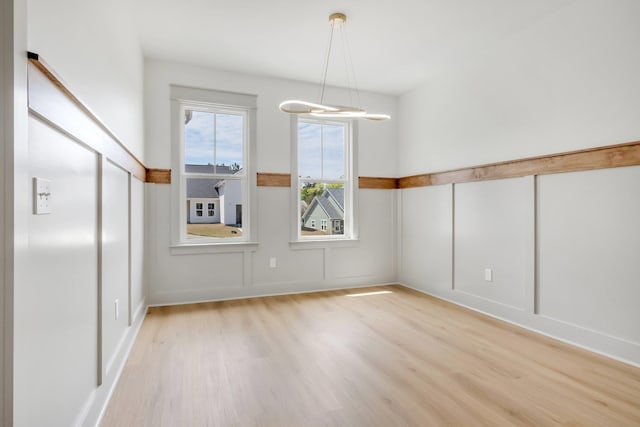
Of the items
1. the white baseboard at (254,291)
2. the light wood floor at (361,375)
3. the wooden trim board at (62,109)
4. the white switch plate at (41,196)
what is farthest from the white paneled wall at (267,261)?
the white switch plate at (41,196)

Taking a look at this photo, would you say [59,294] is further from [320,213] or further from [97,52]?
[320,213]

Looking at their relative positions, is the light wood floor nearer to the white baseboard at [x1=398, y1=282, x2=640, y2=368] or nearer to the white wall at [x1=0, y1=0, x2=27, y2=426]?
the white baseboard at [x1=398, y1=282, x2=640, y2=368]

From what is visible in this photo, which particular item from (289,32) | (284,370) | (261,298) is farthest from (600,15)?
(261,298)

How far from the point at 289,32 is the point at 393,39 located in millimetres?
996

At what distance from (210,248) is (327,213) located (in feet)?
5.21

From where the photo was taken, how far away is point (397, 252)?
4957 mm

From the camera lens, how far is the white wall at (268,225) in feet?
12.5

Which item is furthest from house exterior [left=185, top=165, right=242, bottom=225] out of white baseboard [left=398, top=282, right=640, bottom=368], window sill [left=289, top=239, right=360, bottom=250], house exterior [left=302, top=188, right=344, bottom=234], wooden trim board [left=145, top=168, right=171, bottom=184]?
white baseboard [left=398, top=282, right=640, bottom=368]

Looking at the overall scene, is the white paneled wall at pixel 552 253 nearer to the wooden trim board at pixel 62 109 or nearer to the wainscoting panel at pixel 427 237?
the wainscoting panel at pixel 427 237

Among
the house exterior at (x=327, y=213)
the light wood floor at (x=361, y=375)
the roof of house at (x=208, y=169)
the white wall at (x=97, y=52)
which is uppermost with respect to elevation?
the white wall at (x=97, y=52)

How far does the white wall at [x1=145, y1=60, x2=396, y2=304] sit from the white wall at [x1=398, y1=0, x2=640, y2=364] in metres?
0.81

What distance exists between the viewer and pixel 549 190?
9.62ft

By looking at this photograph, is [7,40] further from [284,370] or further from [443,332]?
[443,332]

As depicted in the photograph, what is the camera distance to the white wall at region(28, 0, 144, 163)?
1.18 m
